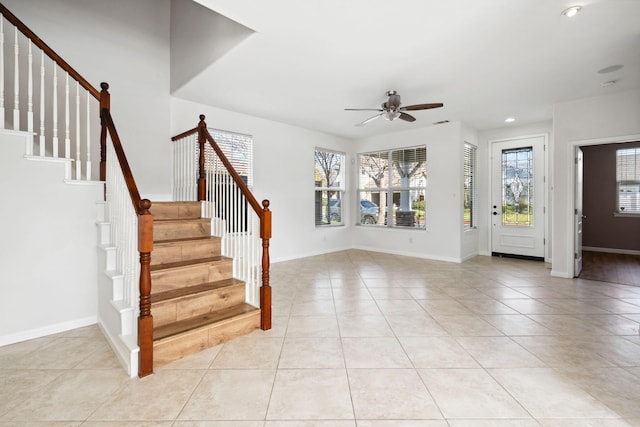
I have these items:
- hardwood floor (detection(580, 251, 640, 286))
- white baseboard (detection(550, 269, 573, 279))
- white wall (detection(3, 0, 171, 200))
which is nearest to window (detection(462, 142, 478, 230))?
white baseboard (detection(550, 269, 573, 279))

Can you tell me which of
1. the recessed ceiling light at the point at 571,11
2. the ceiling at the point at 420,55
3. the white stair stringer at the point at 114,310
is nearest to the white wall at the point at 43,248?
the white stair stringer at the point at 114,310

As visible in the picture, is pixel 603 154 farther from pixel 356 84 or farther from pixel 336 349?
pixel 336 349

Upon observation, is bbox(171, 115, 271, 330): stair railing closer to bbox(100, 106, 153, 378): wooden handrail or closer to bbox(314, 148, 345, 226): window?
bbox(100, 106, 153, 378): wooden handrail

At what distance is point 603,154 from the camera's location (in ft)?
22.1

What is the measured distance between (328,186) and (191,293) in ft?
15.7

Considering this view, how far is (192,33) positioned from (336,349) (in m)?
4.18

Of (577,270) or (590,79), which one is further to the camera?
(577,270)

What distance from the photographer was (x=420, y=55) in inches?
123

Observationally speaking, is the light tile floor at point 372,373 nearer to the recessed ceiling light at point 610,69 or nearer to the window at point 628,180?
the recessed ceiling light at point 610,69

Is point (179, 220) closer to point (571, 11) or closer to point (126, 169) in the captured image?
point (126, 169)

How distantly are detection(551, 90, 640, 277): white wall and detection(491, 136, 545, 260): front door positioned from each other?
47.8 inches

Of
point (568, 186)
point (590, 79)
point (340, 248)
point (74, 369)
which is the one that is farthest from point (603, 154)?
point (74, 369)

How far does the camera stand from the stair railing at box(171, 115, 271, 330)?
2.75 metres

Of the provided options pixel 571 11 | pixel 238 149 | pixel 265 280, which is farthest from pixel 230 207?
pixel 571 11
